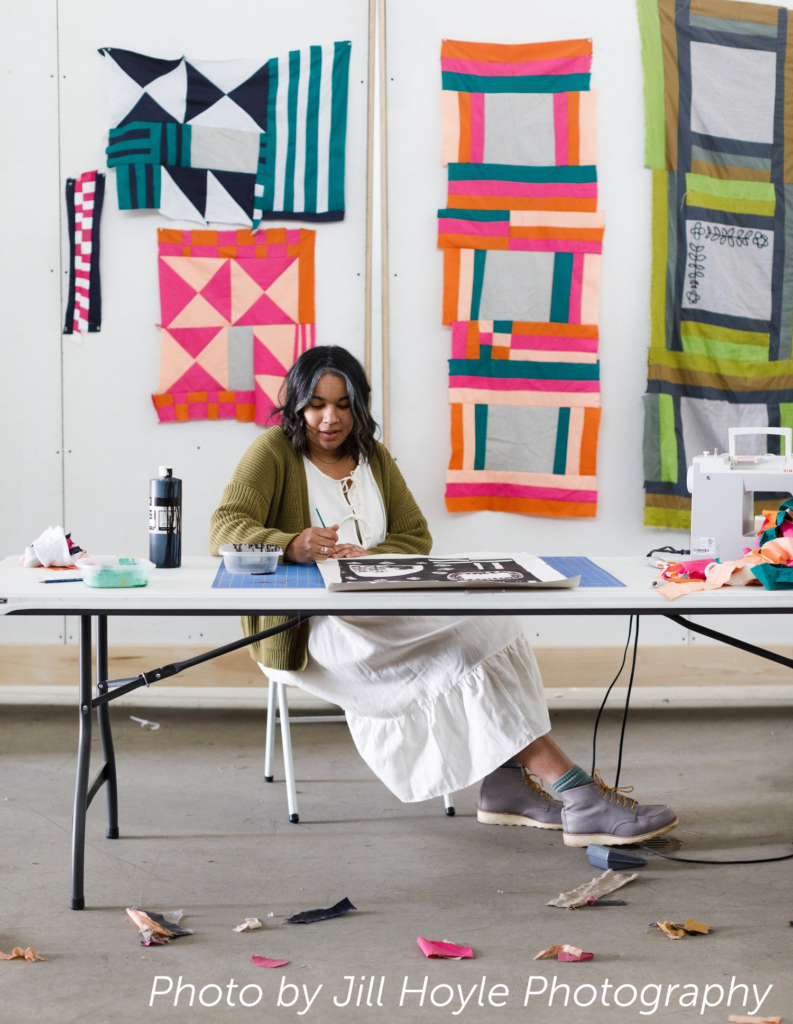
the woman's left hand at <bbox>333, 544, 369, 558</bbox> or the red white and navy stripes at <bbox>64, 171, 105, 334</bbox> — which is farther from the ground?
the red white and navy stripes at <bbox>64, 171, 105, 334</bbox>

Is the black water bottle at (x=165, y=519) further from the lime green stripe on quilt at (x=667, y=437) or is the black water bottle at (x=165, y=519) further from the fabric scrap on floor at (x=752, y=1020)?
the lime green stripe on quilt at (x=667, y=437)

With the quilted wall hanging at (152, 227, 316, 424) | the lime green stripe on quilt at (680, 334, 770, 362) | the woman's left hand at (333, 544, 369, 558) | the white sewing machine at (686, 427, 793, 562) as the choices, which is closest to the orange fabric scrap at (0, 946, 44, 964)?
the woman's left hand at (333, 544, 369, 558)

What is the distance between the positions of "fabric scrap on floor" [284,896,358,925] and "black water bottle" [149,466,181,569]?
2.46 feet

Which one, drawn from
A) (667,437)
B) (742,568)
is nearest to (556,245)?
(667,437)

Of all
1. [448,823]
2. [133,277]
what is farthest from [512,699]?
[133,277]

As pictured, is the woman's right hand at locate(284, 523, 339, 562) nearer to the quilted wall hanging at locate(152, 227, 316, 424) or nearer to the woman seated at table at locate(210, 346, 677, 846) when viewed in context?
the woman seated at table at locate(210, 346, 677, 846)

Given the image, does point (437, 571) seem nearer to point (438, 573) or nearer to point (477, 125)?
point (438, 573)

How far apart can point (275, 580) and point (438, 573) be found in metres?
0.33

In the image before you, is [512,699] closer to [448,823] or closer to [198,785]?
[448,823]

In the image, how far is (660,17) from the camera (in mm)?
3240

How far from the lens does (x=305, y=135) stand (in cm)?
325

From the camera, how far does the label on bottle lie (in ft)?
6.51

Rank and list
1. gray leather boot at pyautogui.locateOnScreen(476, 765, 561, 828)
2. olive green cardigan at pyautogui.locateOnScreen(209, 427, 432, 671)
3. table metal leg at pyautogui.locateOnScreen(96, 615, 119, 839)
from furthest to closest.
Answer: gray leather boot at pyautogui.locateOnScreen(476, 765, 561, 828), table metal leg at pyautogui.locateOnScreen(96, 615, 119, 839), olive green cardigan at pyautogui.locateOnScreen(209, 427, 432, 671)

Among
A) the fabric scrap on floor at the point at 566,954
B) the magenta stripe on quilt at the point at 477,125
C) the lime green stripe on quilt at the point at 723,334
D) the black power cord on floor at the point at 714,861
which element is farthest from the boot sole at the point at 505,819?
the magenta stripe on quilt at the point at 477,125
